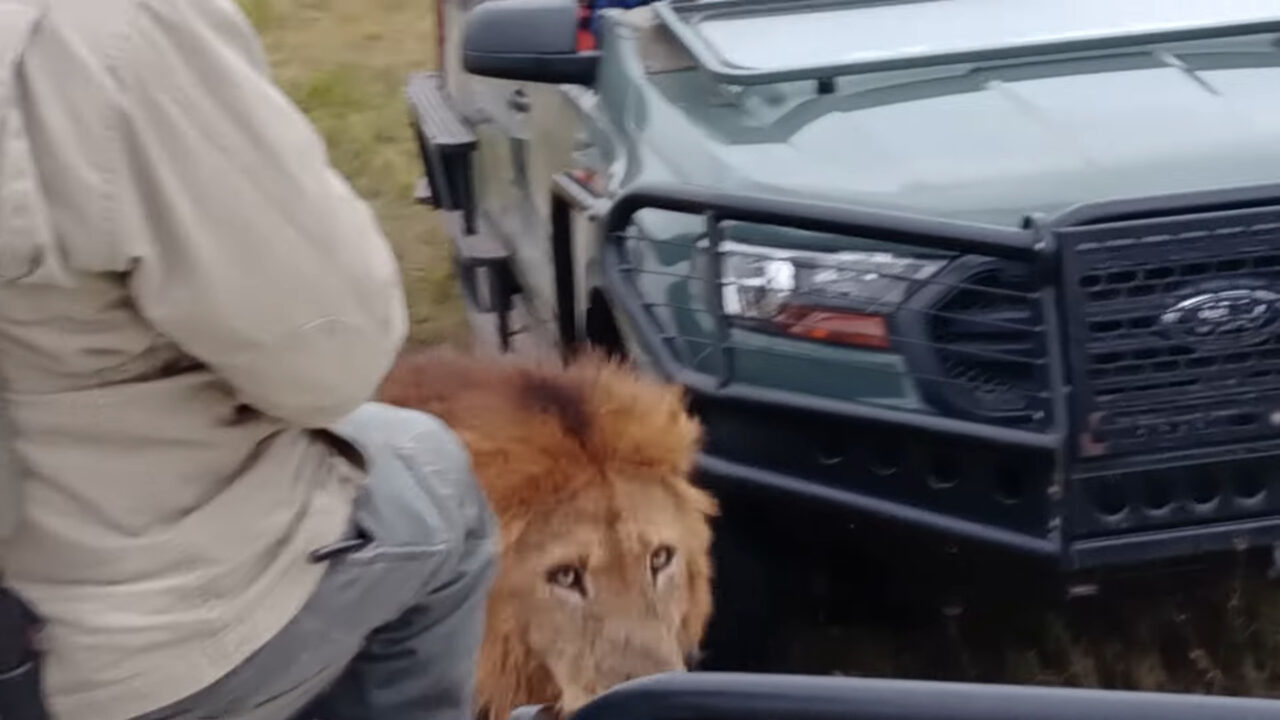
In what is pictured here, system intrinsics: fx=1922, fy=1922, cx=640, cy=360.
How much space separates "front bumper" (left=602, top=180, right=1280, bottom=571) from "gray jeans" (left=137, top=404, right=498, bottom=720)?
2.59ft

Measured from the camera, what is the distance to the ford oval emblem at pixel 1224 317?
2918mm

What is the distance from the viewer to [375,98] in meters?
9.14

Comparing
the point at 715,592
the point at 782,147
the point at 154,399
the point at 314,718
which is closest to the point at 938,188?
the point at 782,147

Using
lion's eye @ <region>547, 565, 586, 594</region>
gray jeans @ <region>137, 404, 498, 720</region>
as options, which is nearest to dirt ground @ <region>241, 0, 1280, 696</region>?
lion's eye @ <region>547, 565, 586, 594</region>

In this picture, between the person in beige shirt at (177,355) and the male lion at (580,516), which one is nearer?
the person in beige shirt at (177,355)

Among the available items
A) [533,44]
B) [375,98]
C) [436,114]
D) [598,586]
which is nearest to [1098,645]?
[598,586]

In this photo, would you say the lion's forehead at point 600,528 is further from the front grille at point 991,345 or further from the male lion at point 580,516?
the front grille at point 991,345

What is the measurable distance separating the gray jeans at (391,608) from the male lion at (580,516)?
374 millimetres

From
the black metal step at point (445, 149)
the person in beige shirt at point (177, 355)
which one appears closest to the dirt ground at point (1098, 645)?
the person in beige shirt at point (177, 355)

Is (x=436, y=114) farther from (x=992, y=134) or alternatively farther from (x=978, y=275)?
(x=978, y=275)

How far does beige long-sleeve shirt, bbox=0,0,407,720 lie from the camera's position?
1.66 m

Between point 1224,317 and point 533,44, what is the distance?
1.65 metres

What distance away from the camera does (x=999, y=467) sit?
9.60ft

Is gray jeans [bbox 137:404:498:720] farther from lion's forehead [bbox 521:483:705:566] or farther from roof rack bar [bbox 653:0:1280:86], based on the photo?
roof rack bar [bbox 653:0:1280:86]
